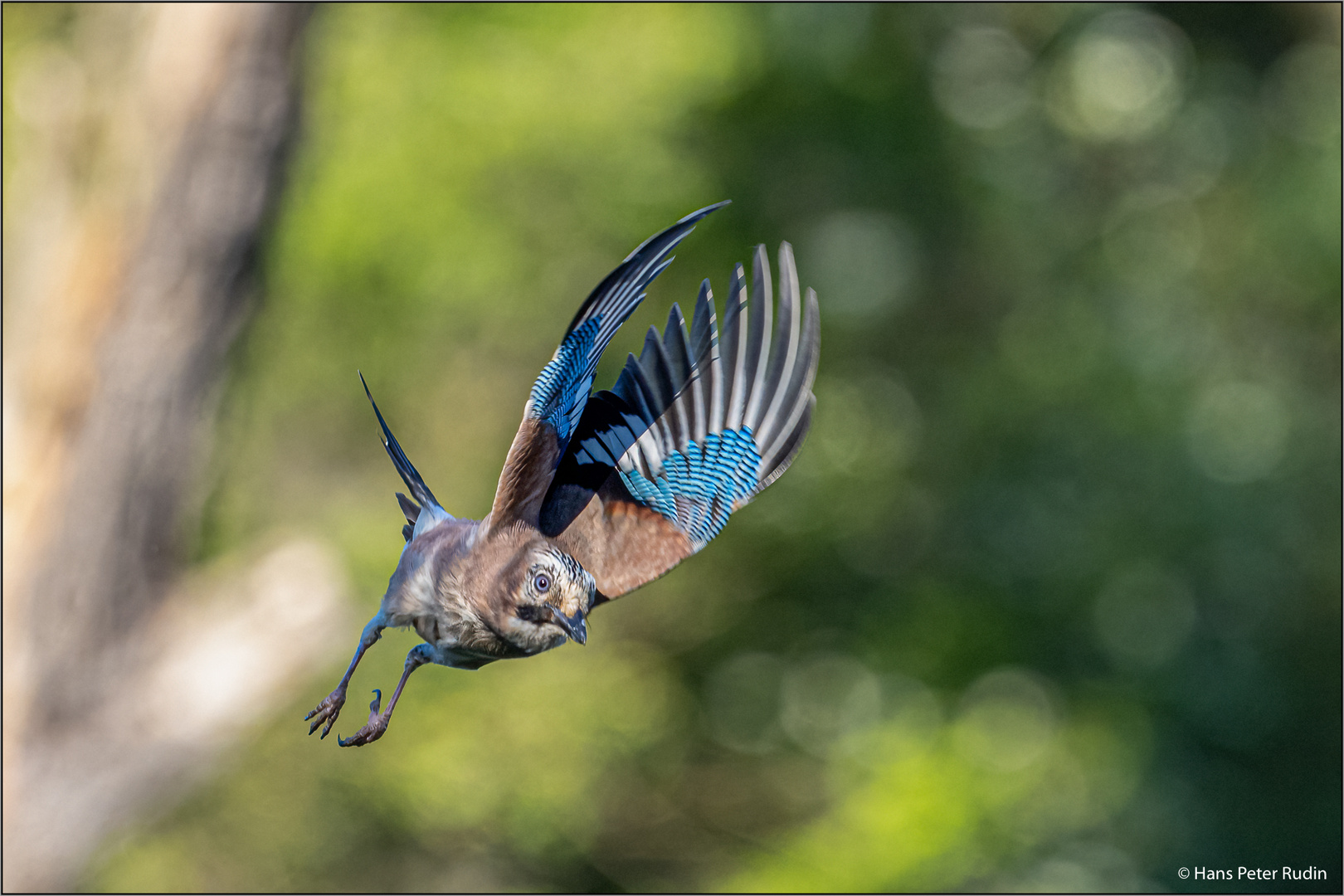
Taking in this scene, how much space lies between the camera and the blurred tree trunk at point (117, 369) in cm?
404

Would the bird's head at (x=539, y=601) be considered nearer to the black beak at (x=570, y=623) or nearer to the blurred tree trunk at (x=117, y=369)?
the black beak at (x=570, y=623)

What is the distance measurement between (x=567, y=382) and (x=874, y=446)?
644cm

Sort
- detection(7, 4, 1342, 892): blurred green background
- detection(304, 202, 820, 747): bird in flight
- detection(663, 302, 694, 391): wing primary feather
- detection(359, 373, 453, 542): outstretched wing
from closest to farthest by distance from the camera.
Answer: detection(304, 202, 820, 747): bird in flight, detection(359, 373, 453, 542): outstretched wing, detection(663, 302, 694, 391): wing primary feather, detection(7, 4, 1342, 892): blurred green background

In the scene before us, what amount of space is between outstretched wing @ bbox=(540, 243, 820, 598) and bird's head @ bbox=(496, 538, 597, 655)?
0.77 feet

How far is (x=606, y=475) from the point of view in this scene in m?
1.63

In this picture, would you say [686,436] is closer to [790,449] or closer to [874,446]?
[790,449]

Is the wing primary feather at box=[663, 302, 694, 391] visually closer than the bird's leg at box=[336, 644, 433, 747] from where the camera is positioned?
No

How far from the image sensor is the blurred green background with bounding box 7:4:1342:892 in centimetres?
659

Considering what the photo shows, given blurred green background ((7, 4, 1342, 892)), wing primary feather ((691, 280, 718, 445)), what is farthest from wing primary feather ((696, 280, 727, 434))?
blurred green background ((7, 4, 1342, 892))

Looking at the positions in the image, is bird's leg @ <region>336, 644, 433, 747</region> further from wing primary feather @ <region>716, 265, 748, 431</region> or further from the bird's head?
wing primary feather @ <region>716, 265, 748, 431</region>

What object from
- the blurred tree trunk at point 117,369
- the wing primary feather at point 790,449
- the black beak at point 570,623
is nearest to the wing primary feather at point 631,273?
the black beak at point 570,623

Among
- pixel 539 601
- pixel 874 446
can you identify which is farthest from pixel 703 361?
pixel 874 446

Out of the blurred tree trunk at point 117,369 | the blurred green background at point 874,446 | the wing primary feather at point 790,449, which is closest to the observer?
the wing primary feather at point 790,449

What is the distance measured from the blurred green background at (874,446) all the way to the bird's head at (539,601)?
200 inches
